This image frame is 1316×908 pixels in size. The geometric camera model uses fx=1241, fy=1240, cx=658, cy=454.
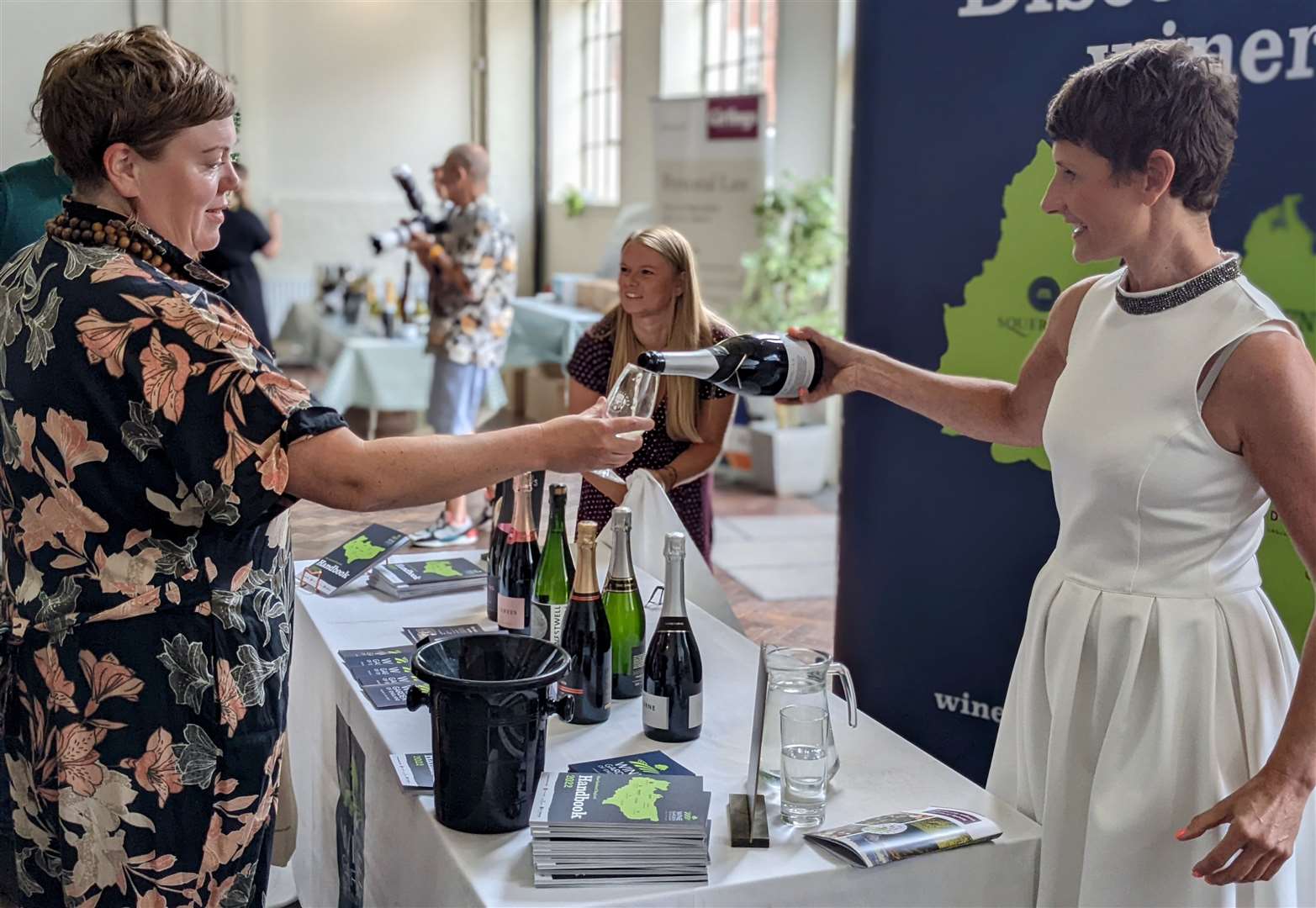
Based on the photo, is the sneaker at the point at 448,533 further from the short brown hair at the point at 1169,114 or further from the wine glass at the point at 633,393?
the short brown hair at the point at 1169,114

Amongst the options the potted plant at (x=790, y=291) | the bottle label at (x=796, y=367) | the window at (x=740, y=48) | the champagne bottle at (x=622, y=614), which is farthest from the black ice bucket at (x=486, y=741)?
the window at (x=740, y=48)

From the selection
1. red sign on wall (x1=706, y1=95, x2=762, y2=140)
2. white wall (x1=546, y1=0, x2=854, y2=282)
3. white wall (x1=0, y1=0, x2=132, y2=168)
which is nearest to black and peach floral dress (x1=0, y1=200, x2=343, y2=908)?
white wall (x1=0, y1=0, x2=132, y2=168)

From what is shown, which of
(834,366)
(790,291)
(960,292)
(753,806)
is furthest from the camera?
(790,291)

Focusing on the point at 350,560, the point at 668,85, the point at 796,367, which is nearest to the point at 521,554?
the point at 350,560

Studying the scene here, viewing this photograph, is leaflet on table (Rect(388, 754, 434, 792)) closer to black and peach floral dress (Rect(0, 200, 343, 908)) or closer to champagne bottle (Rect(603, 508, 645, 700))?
black and peach floral dress (Rect(0, 200, 343, 908))

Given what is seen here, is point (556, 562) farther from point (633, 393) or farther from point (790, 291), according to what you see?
point (790, 291)

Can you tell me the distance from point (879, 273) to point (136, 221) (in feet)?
5.77

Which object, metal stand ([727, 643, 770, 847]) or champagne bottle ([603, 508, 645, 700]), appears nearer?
metal stand ([727, 643, 770, 847])

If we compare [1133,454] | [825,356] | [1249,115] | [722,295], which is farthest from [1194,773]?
[722,295]

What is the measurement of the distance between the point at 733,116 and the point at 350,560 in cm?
535

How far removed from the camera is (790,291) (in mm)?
6695

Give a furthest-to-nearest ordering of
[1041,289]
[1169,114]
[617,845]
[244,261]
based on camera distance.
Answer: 1. [244,261]
2. [1041,289]
3. [1169,114]
4. [617,845]

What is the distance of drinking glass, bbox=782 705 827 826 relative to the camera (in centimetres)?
139

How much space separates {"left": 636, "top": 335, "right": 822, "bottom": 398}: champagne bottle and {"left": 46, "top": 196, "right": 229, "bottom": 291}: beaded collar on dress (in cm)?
68
